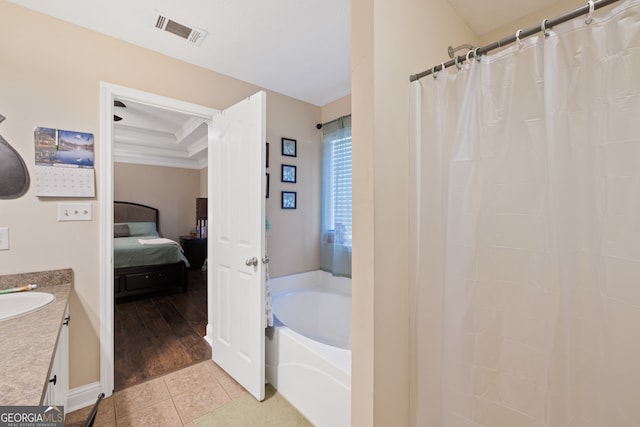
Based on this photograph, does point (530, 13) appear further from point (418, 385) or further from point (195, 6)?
point (418, 385)

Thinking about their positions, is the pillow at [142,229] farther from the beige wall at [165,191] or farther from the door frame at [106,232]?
the door frame at [106,232]

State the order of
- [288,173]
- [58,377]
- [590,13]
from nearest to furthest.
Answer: [590,13], [58,377], [288,173]

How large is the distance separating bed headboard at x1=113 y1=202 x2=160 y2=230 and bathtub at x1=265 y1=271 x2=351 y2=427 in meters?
4.57

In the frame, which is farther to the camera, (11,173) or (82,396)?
(82,396)

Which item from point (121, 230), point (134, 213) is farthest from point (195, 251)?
point (134, 213)

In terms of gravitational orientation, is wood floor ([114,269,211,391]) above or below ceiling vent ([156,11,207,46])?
below

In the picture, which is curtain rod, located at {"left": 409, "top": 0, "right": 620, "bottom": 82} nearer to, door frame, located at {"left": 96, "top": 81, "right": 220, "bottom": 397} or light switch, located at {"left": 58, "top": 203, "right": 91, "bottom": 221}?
door frame, located at {"left": 96, "top": 81, "right": 220, "bottom": 397}

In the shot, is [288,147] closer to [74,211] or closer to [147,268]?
[74,211]

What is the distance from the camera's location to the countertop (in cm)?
65

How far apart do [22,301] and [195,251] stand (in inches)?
164

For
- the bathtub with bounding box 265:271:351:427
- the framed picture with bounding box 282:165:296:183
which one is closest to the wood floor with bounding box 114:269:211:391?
→ the bathtub with bounding box 265:271:351:427

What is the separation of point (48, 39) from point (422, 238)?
246cm

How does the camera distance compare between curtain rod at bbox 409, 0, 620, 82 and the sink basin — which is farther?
the sink basin

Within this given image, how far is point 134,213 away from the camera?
5570 mm
